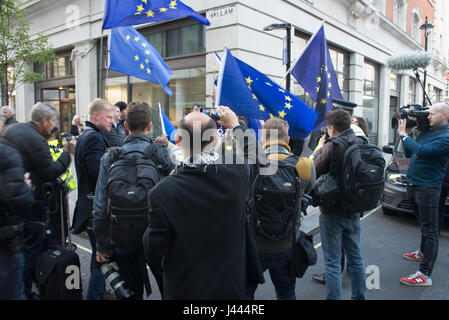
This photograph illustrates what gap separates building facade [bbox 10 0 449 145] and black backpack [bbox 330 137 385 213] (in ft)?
14.3

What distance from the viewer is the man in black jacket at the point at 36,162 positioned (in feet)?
9.25

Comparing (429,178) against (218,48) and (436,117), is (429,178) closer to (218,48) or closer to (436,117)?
(436,117)

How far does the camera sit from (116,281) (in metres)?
2.58

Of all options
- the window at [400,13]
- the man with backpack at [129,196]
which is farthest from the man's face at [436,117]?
the window at [400,13]

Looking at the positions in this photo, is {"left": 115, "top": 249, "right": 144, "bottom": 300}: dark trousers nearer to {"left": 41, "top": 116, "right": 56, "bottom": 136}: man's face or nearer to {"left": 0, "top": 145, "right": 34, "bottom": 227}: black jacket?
{"left": 0, "top": 145, "right": 34, "bottom": 227}: black jacket

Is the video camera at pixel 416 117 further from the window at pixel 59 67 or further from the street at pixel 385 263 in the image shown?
the window at pixel 59 67

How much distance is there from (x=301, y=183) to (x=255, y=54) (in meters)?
7.01

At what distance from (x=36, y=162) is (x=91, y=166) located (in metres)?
0.47

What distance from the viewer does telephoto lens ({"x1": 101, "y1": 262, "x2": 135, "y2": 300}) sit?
2.55 m

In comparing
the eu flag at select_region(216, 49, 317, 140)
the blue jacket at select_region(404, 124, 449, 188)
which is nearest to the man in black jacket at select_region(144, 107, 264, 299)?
the eu flag at select_region(216, 49, 317, 140)
